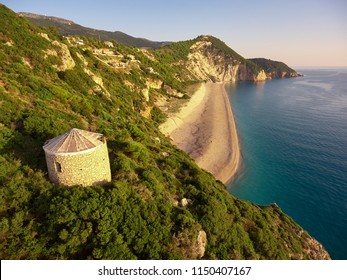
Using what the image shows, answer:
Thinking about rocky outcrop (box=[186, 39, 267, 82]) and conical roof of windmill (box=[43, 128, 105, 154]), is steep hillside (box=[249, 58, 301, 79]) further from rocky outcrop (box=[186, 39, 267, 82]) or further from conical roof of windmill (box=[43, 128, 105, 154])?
conical roof of windmill (box=[43, 128, 105, 154])

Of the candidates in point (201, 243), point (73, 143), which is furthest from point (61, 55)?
point (201, 243)

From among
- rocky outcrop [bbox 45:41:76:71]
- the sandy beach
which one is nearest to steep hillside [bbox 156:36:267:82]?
the sandy beach

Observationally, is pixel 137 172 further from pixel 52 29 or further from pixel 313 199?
pixel 52 29

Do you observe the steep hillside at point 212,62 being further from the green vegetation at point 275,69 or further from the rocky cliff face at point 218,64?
the green vegetation at point 275,69

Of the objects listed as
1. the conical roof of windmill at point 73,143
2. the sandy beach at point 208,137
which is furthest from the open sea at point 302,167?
the conical roof of windmill at point 73,143

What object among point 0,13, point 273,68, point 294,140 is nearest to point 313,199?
point 294,140
